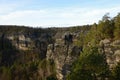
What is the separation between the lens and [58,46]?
125 meters

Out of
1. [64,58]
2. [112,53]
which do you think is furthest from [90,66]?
[64,58]

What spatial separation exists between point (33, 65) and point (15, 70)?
28.6 ft

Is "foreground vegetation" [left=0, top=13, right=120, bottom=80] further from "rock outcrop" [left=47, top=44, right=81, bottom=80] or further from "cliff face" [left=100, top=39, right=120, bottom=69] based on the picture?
"rock outcrop" [left=47, top=44, right=81, bottom=80]

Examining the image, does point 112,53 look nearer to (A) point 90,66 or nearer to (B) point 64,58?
(A) point 90,66

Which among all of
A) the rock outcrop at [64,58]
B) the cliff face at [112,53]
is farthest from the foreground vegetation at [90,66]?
the rock outcrop at [64,58]

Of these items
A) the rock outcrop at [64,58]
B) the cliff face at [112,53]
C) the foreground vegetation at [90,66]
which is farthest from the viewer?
the rock outcrop at [64,58]

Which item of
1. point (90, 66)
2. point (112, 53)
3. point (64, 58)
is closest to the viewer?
point (90, 66)

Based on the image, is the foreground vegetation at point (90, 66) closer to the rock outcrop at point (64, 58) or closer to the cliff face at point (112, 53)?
the cliff face at point (112, 53)

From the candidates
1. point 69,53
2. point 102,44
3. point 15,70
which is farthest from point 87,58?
point 15,70

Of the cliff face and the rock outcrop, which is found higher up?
the cliff face

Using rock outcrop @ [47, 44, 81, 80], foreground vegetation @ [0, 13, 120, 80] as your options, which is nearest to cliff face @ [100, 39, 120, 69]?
foreground vegetation @ [0, 13, 120, 80]

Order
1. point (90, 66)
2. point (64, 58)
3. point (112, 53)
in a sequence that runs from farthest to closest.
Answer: point (64, 58), point (112, 53), point (90, 66)

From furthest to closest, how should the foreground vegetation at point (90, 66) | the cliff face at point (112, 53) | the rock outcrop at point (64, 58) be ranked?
the rock outcrop at point (64, 58)
the cliff face at point (112, 53)
the foreground vegetation at point (90, 66)

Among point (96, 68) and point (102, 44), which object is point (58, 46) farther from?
point (96, 68)
